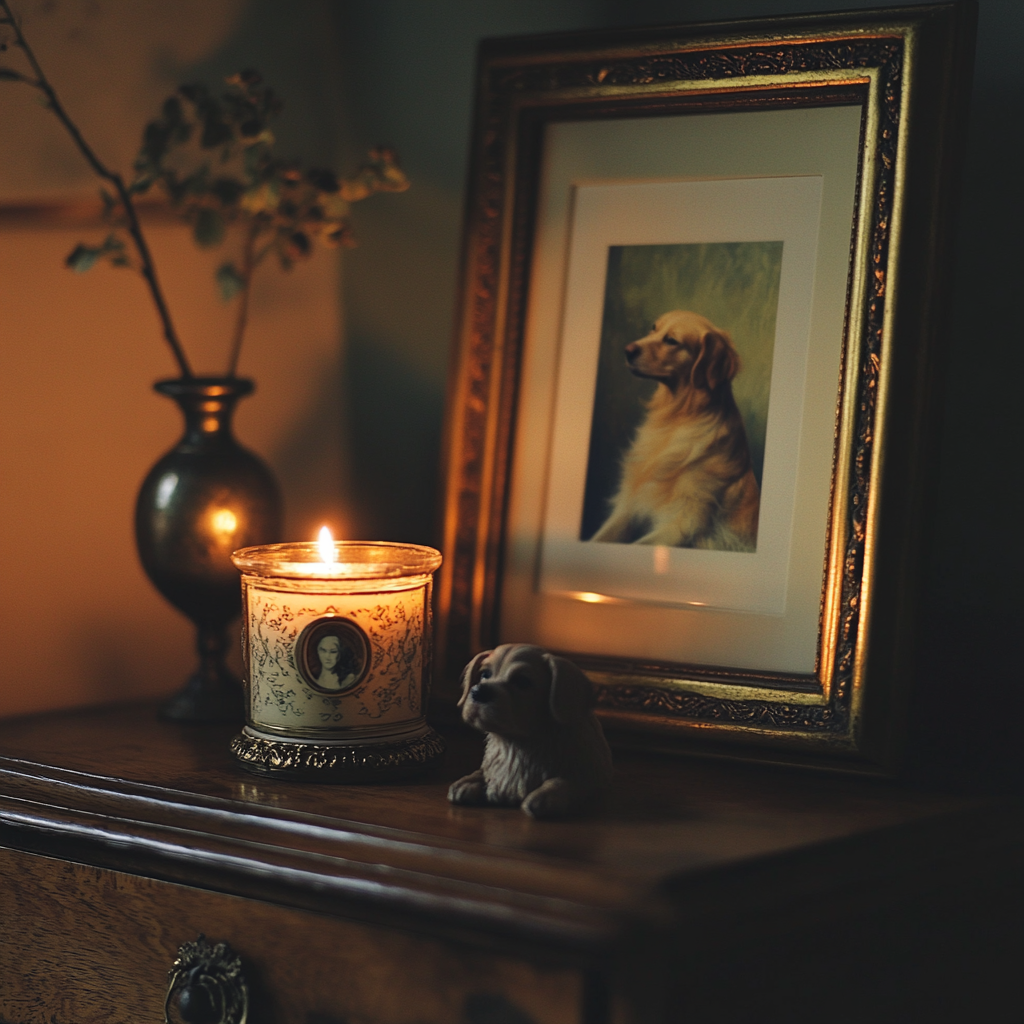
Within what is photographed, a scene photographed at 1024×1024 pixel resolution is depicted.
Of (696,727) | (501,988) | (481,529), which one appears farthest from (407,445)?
(501,988)

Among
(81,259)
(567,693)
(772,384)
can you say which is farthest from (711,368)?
(81,259)

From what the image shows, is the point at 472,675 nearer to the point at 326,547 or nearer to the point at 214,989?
the point at 326,547

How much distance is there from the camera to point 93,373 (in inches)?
46.5

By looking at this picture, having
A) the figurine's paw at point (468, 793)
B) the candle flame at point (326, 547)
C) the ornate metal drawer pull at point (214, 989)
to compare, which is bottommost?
the ornate metal drawer pull at point (214, 989)

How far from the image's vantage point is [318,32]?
1.33 meters

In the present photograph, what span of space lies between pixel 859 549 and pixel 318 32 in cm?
89

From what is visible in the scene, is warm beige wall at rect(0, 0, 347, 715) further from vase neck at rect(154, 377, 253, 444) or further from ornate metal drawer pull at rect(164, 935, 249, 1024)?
ornate metal drawer pull at rect(164, 935, 249, 1024)

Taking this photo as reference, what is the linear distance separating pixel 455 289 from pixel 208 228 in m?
0.27

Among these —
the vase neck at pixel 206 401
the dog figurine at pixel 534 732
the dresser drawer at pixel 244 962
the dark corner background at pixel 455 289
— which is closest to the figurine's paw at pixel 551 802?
the dog figurine at pixel 534 732

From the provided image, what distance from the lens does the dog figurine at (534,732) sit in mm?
769

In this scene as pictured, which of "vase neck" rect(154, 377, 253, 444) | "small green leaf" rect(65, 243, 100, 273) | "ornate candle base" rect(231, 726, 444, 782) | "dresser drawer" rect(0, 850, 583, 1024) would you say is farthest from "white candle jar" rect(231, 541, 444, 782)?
"small green leaf" rect(65, 243, 100, 273)

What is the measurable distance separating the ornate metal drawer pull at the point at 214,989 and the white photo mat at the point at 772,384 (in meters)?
0.37

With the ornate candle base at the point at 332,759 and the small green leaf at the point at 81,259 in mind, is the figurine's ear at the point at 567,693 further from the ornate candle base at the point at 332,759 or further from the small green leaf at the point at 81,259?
the small green leaf at the point at 81,259

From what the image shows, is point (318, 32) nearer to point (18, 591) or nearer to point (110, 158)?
point (110, 158)
